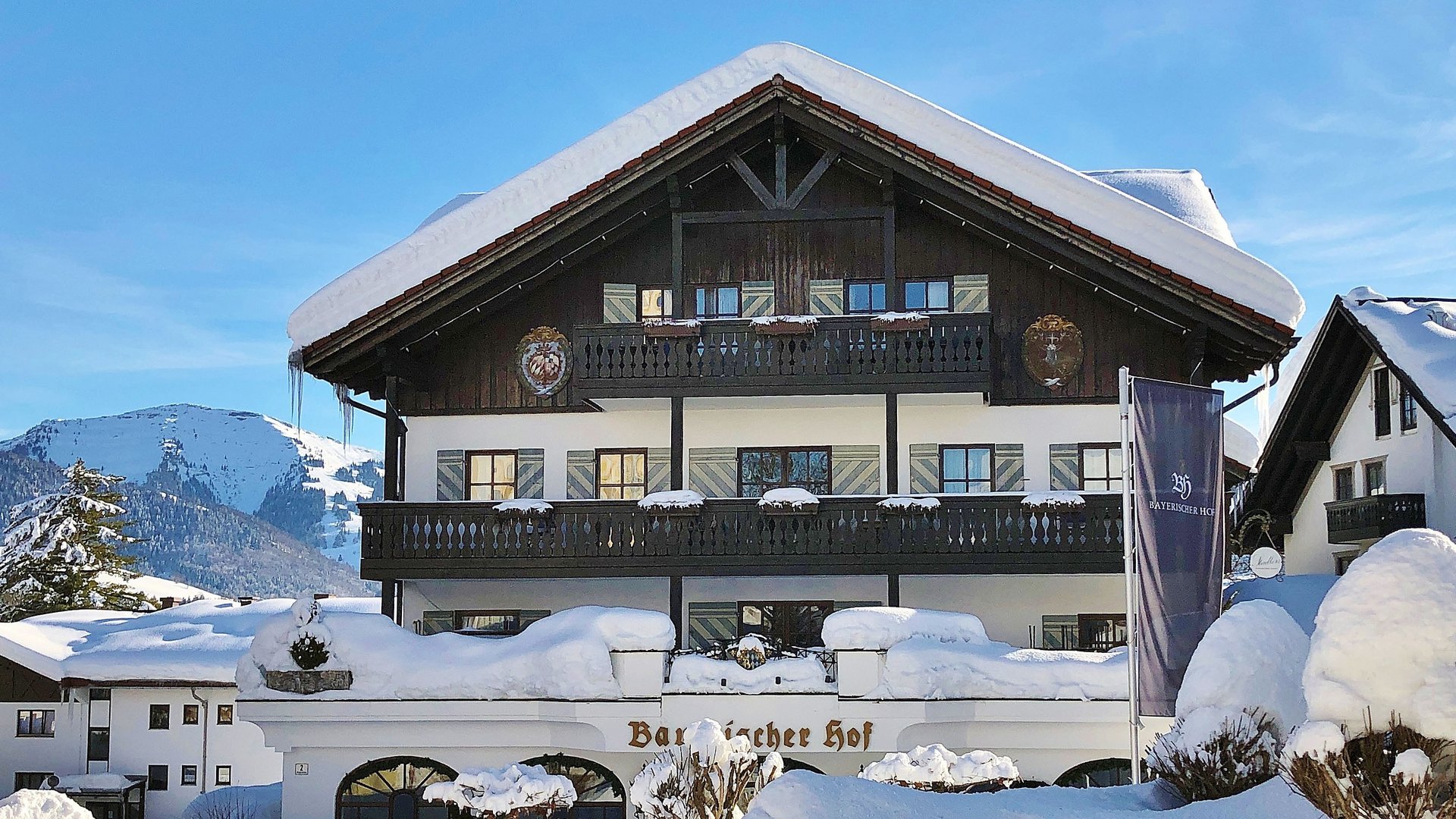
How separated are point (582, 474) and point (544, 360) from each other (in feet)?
6.65

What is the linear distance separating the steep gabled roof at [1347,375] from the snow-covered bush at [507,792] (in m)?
16.3

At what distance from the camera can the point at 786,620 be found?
74.9 ft

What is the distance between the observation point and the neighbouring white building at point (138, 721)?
34.5 metres

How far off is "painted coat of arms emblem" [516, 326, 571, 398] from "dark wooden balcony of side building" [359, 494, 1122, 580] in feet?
8.27

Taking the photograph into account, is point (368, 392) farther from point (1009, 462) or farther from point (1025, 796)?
point (1025, 796)

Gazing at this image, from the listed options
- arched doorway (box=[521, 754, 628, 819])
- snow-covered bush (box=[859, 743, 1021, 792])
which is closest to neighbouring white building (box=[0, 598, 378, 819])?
arched doorway (box=[521, 754, 628, 819])

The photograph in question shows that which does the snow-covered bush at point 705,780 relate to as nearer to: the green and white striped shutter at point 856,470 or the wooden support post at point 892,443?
the wooden support post at point 892,443

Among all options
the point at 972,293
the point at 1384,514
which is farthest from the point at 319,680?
the point at 1384,514

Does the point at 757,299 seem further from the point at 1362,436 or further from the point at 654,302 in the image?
the point at 1362,436

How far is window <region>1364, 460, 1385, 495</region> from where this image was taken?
28000 millimetres

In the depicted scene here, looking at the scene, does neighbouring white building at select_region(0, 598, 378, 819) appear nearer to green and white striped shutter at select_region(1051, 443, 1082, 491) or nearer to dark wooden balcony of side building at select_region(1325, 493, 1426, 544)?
green and white striped shutter at select_region(1051, 443, 1082, 491)

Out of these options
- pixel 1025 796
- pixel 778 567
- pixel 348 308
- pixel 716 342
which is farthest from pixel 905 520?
pixel 1025 796

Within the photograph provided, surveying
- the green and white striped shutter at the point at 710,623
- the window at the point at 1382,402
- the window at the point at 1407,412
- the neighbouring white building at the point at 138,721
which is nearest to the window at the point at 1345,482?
the window at the point at 1382,402

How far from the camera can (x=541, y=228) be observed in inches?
885
